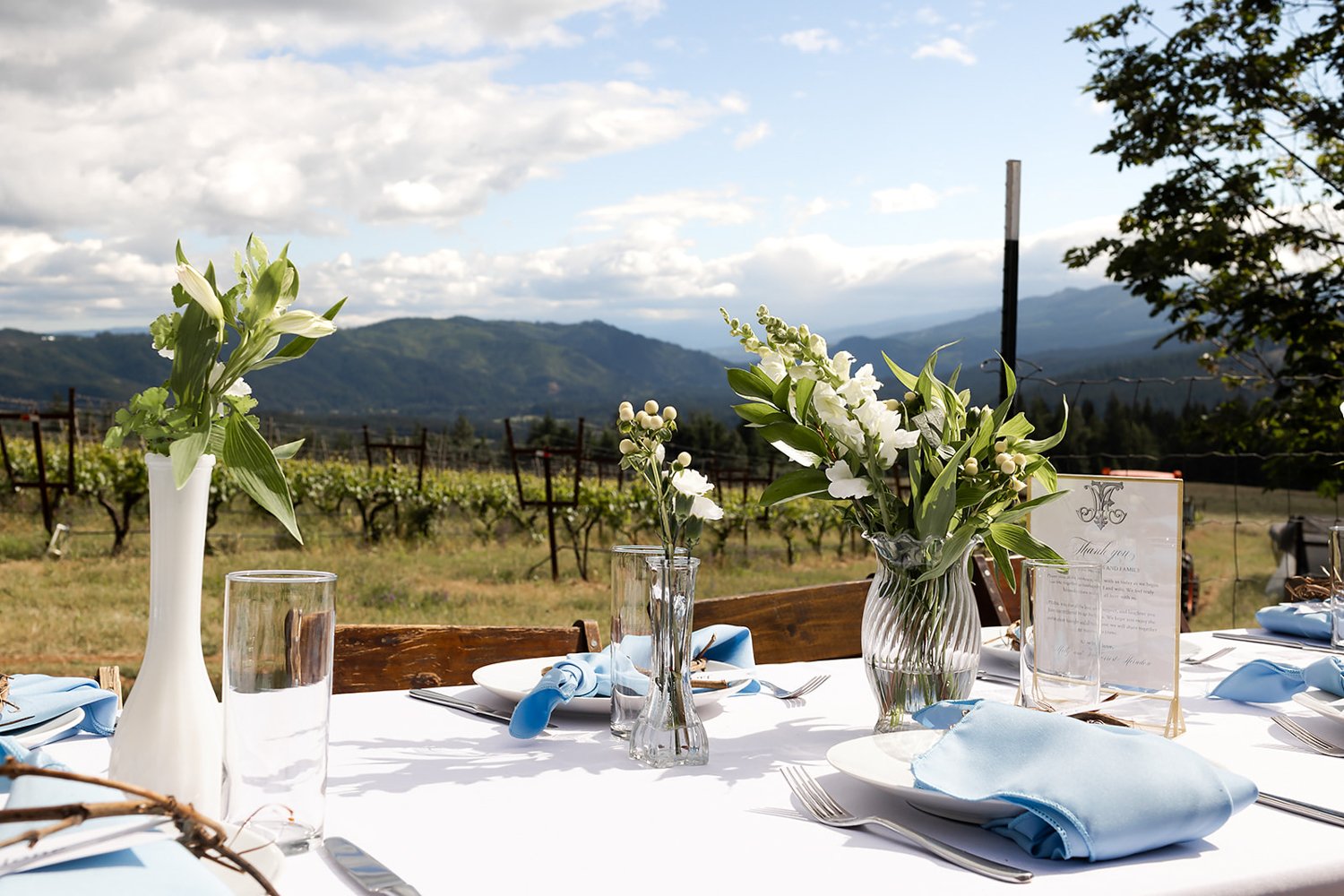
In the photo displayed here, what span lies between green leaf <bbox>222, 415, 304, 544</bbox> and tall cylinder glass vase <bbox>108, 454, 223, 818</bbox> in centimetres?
2

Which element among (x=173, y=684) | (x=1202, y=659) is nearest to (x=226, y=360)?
(x=173, y=684)

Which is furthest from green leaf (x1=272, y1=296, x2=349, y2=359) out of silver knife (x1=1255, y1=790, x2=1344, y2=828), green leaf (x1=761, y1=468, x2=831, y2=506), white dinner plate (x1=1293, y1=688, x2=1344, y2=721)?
white dinner plate (x1=1293, y1=688, x2=1344, y2=721)

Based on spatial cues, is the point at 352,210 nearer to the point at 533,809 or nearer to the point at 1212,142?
the point at 1212,142

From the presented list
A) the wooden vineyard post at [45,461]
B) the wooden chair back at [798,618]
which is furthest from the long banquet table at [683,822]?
the wooden vineyard post at [45,461]

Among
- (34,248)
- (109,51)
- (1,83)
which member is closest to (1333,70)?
(109,51)

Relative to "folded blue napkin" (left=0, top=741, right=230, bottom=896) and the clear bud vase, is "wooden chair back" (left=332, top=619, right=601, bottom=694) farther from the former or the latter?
"folded blue napkin" (left=0, top=741, right=230, bottom=896)

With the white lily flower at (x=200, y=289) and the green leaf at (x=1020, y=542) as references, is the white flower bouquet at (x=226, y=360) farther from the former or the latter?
the green leaf at (x=1020, y=542)

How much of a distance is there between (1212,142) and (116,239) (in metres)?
92.4

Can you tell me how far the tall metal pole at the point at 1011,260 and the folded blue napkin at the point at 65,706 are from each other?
3.10 meters

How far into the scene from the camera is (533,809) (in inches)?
37.8

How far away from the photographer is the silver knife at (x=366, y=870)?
2.47 feet

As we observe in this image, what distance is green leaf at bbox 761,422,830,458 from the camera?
1.28 m

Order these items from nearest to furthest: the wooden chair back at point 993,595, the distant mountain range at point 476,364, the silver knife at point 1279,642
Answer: the silver knife at point 1279,642
the wooden chair back at point 993,595
the distant mountain range at point 476,364

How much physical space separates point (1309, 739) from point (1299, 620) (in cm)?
80
